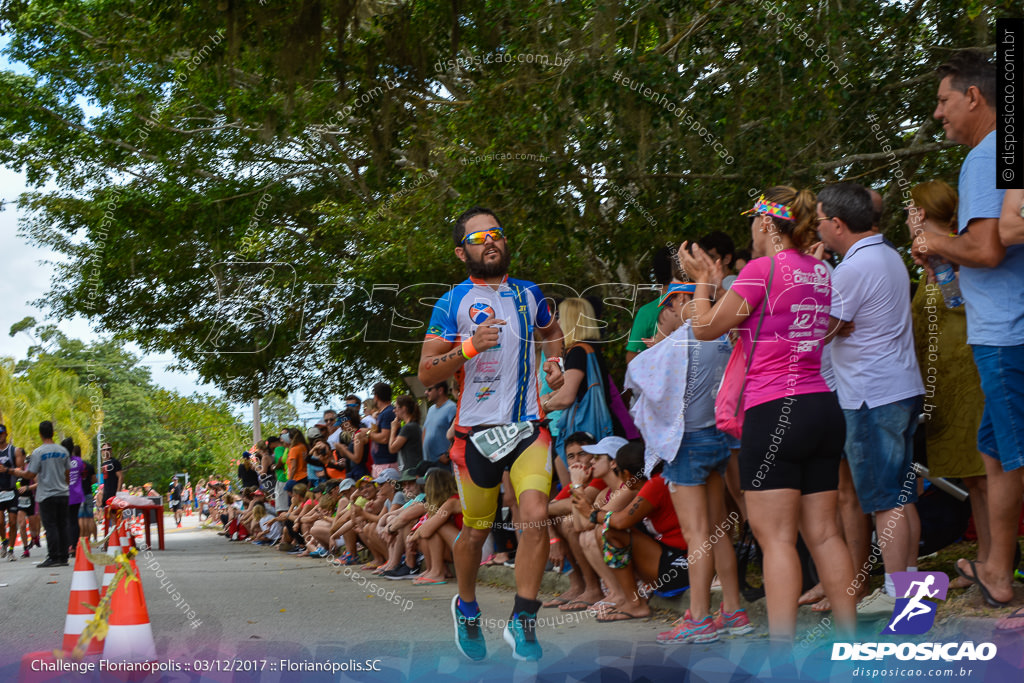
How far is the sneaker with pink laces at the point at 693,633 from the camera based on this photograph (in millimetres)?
5336

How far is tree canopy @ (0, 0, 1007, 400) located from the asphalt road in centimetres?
392

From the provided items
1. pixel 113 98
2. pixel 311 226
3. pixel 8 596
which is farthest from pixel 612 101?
pixel 113 98

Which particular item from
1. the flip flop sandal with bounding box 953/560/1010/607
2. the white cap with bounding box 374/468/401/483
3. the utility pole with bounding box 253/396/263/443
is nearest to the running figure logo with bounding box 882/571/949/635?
the flip flop sandal with bounding box 953/560/1010/607

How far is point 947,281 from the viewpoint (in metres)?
5.02

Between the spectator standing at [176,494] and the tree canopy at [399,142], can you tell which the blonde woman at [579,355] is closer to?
the tree canopy at [399,142]

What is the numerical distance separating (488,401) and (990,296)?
252 cm

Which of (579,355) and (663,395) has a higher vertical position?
(579,355)

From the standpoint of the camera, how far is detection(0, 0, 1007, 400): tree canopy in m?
8.86

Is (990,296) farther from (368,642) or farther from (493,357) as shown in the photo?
(368,642)

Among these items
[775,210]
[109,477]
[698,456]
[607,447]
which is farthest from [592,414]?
[109,477]

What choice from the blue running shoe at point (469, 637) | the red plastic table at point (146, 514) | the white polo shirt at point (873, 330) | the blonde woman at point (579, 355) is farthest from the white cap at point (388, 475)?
the white polo shirt at point (873, 330)

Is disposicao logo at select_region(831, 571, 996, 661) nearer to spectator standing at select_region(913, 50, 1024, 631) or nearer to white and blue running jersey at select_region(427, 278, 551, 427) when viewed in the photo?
spectator standing at select_region(913, 50, 1024, 631)

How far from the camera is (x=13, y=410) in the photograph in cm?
4997

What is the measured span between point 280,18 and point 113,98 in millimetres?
10071
